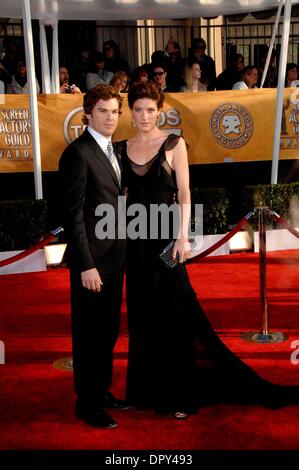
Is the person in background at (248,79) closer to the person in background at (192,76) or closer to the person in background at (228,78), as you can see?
the person in background at (228,78)

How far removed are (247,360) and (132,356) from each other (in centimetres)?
129

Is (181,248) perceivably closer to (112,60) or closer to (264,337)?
(264,337)

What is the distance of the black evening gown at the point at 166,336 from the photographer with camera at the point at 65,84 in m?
6.10

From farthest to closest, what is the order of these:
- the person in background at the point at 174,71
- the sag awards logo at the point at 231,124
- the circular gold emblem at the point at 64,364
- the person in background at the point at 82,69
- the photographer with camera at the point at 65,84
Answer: the person in background at the point at 82,69
the person in background at the point at 174,71
the photographer with camera at the point at 65,84
the sag awards logo at the point at 231,124
the circular gold emblem at the point at 64,364

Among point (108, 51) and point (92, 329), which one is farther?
point (108, 51)

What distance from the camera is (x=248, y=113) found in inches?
371

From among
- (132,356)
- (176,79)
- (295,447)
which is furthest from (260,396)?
(176,79)

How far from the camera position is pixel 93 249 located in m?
3.63

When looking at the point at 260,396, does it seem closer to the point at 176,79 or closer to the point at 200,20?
the point at 176,79

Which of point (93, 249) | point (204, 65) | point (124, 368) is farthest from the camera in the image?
point (204, 65)

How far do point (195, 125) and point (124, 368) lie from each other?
5.14m

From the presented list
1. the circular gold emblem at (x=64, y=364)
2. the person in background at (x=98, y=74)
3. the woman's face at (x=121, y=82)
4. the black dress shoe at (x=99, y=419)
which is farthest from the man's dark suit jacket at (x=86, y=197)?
the person in background at (x=98, y=74)

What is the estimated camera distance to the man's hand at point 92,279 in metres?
3.53

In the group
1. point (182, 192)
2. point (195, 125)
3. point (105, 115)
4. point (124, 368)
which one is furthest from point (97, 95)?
point (195, 125)
